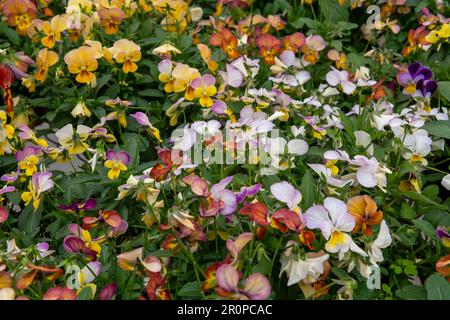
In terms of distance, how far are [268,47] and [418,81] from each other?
0.51 m

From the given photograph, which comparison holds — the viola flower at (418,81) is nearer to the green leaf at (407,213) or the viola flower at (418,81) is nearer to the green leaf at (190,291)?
the green leaf at (407,213)

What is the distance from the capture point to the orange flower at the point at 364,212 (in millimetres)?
1250

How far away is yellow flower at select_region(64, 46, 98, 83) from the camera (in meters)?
1.87

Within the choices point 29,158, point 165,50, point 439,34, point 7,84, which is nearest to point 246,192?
point 29,158

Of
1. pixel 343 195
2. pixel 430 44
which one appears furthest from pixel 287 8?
pixel 343 195

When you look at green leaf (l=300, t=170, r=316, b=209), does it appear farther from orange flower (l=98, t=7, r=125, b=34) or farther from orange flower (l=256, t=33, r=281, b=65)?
orange flower (l=98, t=7, r=125, b=34)

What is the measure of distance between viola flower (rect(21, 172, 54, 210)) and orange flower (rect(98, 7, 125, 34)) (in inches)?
27.9

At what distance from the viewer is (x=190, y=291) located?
121 centimetres

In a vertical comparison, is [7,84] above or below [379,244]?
below

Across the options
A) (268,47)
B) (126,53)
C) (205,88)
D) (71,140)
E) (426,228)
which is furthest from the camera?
(268,47)

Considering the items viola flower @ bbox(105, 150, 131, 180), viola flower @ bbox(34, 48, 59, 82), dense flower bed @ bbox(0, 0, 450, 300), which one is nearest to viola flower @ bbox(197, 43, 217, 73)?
dense flower bed @ bbox(0, 0, 450, 300)

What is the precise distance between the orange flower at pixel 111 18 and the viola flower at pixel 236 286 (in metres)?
1.19

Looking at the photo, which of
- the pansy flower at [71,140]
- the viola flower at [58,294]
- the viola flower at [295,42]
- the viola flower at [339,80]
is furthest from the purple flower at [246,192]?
the viola flower at [295,42]

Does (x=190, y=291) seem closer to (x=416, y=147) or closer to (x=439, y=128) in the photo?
(x=416, y=147)
